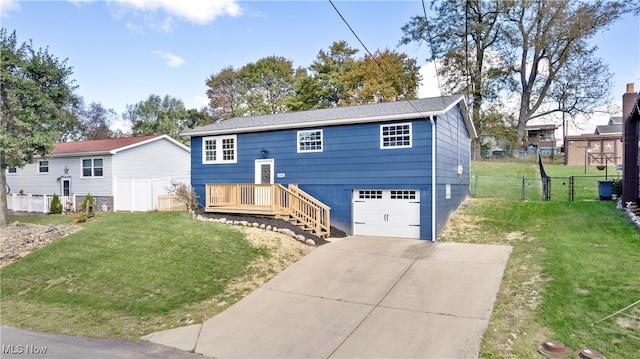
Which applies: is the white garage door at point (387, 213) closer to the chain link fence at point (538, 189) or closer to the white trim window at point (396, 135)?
the white trim window at point (396, 135)

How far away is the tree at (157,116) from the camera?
38.8 metres

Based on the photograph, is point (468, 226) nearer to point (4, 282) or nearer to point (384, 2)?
point (384, 2)

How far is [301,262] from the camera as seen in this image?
9367mm

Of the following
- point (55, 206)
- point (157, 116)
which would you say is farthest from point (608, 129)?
point (157, 116)

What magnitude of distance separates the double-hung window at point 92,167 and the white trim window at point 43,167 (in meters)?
3.33

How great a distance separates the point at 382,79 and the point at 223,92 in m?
18.8

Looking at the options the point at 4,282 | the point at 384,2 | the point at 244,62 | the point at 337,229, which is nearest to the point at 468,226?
the point at 337,229

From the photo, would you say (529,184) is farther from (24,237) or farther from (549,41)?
(24,237)

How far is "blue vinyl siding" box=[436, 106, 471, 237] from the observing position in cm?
1177

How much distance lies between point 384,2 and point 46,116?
46.1ft

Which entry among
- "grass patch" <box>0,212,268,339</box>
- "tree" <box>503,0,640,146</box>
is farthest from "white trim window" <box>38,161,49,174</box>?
"tree" <box>503,0,640,146</box>

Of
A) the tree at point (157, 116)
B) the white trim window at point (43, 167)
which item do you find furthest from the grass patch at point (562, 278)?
the tree at point (157, 116)

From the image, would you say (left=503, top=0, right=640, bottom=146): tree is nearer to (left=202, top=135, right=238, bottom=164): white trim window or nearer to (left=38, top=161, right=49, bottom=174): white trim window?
(left=202, top=135, right=238, bottom=164): white trim window

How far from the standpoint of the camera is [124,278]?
801cm
